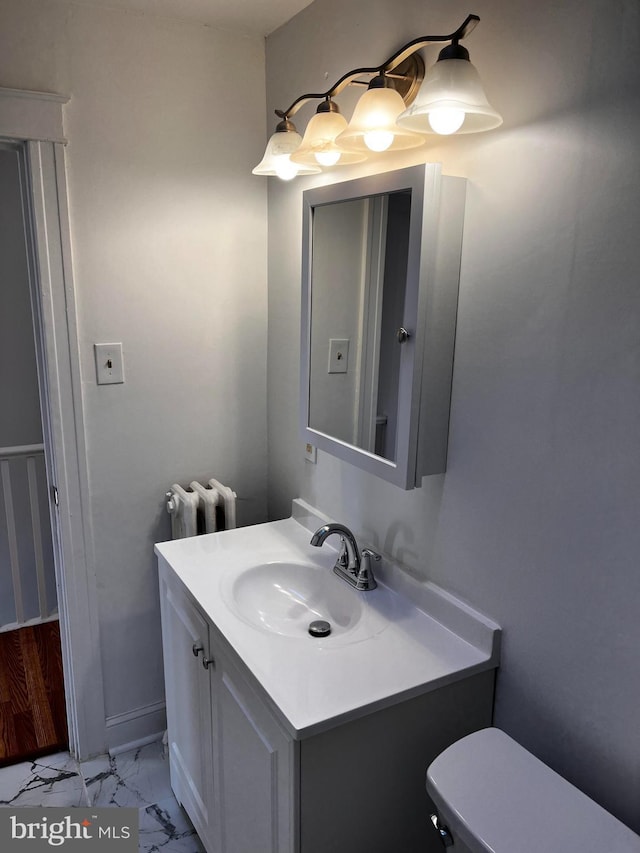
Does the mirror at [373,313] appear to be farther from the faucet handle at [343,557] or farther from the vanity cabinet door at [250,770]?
the vanity cabinet door at [250,770]

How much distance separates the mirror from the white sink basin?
0.34m

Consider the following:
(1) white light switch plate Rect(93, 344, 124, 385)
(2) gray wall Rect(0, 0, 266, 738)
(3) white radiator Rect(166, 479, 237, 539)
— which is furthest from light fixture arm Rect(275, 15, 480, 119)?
(3) white radiator Rect(166, 479, 237, 539)

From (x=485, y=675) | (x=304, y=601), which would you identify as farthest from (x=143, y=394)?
(x=485, y=675)

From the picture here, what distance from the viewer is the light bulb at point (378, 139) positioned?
1250mm

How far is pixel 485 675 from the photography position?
4.11 ft

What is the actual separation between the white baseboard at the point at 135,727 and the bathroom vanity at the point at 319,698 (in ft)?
1.75

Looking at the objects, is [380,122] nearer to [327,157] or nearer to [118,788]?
[327,157]

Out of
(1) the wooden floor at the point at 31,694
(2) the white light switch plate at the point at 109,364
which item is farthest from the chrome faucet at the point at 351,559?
(1) the wooden floor at the point at 31,694

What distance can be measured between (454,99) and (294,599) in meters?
1.21

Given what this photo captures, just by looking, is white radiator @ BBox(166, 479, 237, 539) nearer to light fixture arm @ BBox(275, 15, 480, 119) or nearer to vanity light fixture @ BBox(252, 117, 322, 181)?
vanity light fixture @ BBox(252, 117, 322, 181)

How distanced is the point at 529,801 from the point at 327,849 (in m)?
0.42

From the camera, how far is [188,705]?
1.67 metres

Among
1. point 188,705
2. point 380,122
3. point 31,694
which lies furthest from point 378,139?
point 31,694

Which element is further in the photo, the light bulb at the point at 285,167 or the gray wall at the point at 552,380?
the light bulb at the point at 285,167
